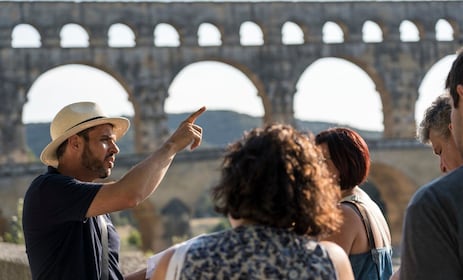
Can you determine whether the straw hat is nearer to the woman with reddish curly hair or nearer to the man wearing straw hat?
the man wearing straw hat

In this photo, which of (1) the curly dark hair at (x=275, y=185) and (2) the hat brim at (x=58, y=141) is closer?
(1) the curly dark hair at (x=275, y=185)

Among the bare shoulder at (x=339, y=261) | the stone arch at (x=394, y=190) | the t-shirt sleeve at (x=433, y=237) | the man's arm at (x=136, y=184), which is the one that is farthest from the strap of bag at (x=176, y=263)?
the stone arch at (x=394, y=190)

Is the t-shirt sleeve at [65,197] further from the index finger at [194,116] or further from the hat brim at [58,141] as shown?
the index finger at [194,116]

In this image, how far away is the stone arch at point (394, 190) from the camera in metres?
32.4

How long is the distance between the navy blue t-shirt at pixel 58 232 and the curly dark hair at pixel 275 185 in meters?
1.10

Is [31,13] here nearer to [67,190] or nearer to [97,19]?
[97,19]

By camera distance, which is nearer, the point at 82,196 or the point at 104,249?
the point at 82,196

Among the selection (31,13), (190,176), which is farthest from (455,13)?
(31,13)

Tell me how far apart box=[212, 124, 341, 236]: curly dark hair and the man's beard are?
1.37 metres

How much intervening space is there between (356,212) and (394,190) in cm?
3019

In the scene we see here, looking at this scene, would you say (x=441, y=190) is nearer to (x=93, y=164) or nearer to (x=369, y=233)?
(x=369, y=233)

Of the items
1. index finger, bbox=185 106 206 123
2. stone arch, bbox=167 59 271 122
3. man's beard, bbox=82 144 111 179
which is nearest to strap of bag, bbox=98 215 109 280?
man's beard, bbox=82 144 111 179

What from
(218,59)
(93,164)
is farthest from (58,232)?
(218,59)

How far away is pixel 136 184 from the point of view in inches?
148
